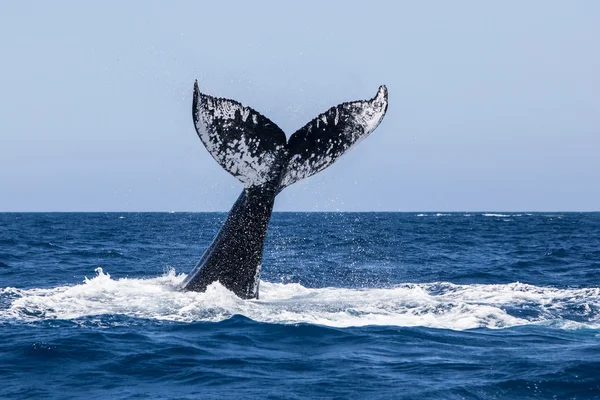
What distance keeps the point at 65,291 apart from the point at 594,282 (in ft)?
32.5

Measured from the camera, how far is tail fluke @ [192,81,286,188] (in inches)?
372

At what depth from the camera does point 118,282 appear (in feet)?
43.8

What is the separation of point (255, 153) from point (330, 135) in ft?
3.15

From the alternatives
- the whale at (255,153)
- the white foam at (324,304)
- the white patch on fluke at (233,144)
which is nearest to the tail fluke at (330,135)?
the whale at (255,153)

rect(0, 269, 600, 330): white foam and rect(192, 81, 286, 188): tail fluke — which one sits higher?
rect(192, 81, 286, 188): tail fluke

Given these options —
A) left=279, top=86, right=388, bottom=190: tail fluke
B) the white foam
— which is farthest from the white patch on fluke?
the white foam

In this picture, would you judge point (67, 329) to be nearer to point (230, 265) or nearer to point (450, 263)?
point (230, 265)

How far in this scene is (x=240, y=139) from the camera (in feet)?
32.0

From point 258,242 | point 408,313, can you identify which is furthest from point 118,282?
point 408,313

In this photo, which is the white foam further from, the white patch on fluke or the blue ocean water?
the white patch on fluke

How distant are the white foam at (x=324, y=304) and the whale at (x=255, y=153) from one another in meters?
0.47

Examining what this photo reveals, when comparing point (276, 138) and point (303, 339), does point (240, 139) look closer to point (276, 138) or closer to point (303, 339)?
point (276, 138)

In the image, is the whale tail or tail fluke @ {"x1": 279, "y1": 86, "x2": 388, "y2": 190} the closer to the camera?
the whale tail

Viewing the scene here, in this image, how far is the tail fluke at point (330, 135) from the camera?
980 cm
